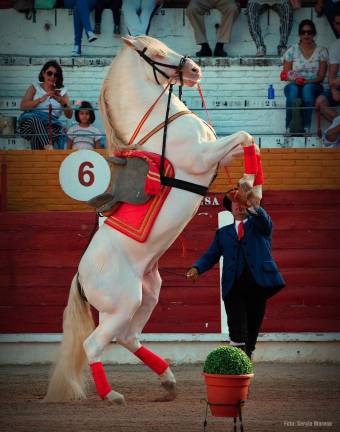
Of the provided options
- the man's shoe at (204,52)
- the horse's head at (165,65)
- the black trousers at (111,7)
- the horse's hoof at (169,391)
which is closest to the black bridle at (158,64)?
the horse's head at (165,65)

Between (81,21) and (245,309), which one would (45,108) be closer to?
(81,21)

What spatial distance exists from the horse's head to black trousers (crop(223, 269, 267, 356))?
1.38m

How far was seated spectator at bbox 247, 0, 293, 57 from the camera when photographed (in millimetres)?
13383

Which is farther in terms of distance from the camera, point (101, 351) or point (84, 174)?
point (84, 174)

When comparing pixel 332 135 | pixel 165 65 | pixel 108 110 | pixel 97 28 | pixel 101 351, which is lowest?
pixel 101 351

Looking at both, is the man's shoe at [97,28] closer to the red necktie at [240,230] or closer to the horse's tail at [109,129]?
the horse's tail at [109,129]

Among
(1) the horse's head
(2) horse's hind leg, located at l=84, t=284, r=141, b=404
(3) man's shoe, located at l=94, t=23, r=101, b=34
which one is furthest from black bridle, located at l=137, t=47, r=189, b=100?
(3) man's shoe, located at l=94, t=23, r=101, b=34

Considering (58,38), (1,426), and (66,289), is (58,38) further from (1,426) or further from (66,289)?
(1,426)

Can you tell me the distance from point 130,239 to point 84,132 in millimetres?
4959

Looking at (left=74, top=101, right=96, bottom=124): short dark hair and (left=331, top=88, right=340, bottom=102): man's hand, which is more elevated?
(left=331, top=88, right=340, bottom=102): man's hand

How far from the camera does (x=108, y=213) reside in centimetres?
744

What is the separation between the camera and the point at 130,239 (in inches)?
286

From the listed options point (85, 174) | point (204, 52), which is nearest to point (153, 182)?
point (85, 174)

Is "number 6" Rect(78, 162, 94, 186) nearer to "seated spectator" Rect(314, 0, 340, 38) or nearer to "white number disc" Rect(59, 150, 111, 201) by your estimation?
"white number disc" Rect(59, 150, 111, 201)
